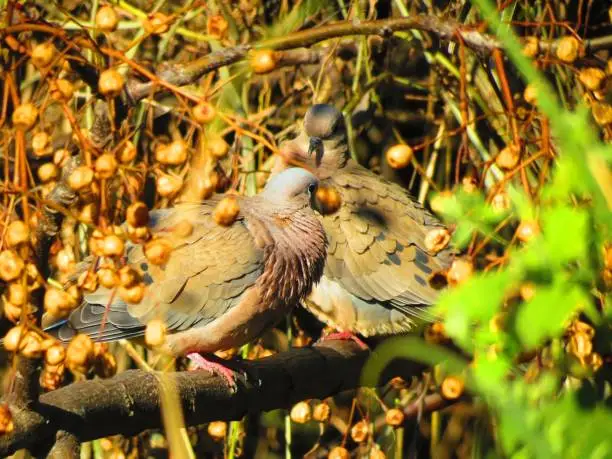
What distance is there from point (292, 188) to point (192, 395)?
88 centimetres

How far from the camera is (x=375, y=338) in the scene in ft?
14.3

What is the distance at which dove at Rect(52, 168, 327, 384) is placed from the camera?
3.38 m

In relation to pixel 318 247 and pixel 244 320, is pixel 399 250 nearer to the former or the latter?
pixel 318 247

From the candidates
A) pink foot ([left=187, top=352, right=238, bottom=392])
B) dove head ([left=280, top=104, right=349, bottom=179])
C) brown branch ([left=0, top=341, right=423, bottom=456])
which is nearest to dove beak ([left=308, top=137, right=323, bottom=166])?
dove head ([left=280, top=104, right=349, bottom=179])

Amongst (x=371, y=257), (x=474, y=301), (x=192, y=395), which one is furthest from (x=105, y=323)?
(x=474, y=301)

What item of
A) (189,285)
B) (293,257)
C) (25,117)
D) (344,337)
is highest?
(25,117)

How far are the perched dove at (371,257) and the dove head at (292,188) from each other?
648 millimetres

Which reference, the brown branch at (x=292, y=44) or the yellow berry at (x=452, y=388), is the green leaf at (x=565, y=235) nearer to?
the brown branch at (x=292, y=44)

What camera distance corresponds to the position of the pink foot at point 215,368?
10.4 ft

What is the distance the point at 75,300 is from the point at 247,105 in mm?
2795

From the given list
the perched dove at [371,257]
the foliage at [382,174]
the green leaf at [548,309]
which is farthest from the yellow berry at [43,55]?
the perched dove at [371,257]

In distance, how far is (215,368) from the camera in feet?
10.7

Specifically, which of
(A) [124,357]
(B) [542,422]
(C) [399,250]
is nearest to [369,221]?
(C) [399,250]

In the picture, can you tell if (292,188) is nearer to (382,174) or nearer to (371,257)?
(371,257)
